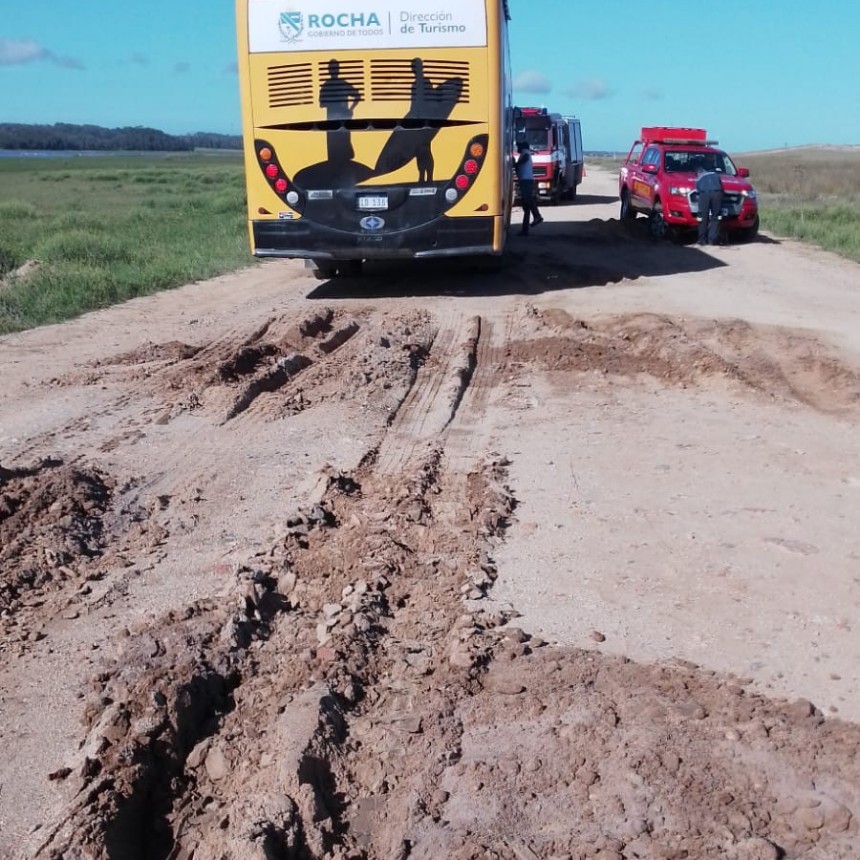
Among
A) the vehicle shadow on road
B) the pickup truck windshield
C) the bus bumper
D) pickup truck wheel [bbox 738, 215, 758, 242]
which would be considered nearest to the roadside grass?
pickup truck wheel [bbox 738, 215, 758, 242]

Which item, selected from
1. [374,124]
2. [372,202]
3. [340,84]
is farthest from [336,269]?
[340,84]

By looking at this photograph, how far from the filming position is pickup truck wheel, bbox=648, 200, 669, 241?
21.3 metres

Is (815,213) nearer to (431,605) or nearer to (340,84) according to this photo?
(340,84)

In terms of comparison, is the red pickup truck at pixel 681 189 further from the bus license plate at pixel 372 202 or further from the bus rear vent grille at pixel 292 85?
the bus rear vent grille at pixel 292 85

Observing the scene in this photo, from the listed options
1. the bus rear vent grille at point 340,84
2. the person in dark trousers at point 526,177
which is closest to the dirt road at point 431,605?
the bus rear vent grille at point 340,84

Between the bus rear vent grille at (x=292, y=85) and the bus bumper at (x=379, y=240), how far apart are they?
1.42 metres

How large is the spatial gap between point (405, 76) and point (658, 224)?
10409 millimetres

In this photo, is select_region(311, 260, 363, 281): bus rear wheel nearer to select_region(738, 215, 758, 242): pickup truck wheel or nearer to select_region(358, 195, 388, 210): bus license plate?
select_region(358, 195, 388, 210): bus license plate

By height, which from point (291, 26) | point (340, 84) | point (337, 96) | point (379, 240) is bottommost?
point (379, 240)

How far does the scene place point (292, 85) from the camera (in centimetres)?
1239

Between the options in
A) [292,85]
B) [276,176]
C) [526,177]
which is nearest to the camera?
[292,85]

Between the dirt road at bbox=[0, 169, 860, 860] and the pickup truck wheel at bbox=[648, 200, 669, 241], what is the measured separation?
1191cm

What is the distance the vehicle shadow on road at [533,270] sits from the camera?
14.4 metres

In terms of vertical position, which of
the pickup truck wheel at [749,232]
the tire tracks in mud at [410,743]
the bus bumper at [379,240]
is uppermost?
the bus bumper at [379,240]
